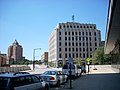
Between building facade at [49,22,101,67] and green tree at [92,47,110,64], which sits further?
building facade at [49,22,101,67]

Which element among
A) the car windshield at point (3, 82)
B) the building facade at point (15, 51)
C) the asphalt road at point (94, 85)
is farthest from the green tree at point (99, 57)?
the car windshield at point (3, 82)

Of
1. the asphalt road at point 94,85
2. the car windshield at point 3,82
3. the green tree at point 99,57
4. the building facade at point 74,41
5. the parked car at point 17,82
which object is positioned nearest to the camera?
the car windshield at point 3,82

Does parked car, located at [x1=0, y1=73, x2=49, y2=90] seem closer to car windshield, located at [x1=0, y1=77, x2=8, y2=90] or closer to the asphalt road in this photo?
car windshield, located at [x1=0, y1=77, x2=8, y2=90]

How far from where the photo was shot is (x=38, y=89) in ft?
35.8

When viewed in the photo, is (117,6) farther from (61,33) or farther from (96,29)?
(96,29)

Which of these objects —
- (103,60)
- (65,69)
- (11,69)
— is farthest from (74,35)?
(65,69)

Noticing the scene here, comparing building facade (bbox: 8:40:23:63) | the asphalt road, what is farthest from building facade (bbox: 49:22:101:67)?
the asphalt road

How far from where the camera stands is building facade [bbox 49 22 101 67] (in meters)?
128

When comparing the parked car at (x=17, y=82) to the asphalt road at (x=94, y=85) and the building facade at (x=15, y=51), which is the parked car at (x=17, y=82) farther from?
the building facade at (x=15, y=51)

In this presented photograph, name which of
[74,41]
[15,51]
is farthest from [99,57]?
[15,51]

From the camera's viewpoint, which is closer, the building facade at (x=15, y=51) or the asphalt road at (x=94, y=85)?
the asphalt road at (x=94, y=85)

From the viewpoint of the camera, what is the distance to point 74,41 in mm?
130250

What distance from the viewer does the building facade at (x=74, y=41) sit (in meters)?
128

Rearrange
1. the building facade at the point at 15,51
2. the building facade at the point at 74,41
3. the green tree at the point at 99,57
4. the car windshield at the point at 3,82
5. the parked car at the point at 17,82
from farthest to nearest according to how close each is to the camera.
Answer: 1. the building facade at the point at 15,51
2. the building facade at the point at 74,41
3. the green tree at the point at 99,57
4. the parked car at the point at 17,82
5. the car windshield at the point at 3,82
